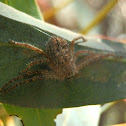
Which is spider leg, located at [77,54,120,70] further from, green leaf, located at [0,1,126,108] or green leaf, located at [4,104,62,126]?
green leaf, located at [4,104,62,126]

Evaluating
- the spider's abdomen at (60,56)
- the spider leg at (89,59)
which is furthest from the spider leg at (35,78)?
the spider leg at (89,59)

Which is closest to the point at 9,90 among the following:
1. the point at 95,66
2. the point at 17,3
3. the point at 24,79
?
the point at 24,79

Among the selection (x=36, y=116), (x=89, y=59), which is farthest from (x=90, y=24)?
(x=36, y=116)

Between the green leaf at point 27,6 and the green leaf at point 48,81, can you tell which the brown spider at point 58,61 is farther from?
the green leaf at point 27,6

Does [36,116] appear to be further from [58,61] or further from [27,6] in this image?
[27,6]

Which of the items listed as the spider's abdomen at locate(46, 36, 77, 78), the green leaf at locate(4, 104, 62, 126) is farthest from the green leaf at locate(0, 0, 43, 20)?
the green leaf at locate(4, 104, 62, 126)
